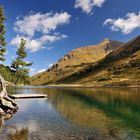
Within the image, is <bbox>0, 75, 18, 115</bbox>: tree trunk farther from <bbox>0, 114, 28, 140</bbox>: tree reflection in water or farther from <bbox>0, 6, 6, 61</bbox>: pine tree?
<bbox>0, 6, 6, 61</bbox>: pine tree

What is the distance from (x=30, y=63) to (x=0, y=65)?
63.5ft

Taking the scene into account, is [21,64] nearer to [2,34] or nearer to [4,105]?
[2,34]

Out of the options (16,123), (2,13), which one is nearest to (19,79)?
(2,13)

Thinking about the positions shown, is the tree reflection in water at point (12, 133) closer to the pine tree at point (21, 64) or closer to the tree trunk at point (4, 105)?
the tree trunk at point (4, 105)

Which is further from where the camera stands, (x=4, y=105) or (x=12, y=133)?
(x=4, y=105)

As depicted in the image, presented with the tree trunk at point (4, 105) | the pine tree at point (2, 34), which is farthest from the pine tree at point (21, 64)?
the tree trunk at point (4, 105)

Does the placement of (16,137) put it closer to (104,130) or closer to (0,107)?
(104,130)

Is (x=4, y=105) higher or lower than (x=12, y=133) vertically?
higher

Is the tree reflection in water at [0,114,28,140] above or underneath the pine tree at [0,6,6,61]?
underneath

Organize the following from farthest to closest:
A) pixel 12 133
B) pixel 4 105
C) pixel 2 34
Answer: pixel 2 34, pixel 4 105, pixel 12 133

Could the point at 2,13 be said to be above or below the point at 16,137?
above

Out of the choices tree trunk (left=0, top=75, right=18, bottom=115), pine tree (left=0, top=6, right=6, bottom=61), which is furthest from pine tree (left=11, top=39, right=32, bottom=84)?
tree trunk (left=0, top=75, right=18, bottom=115)

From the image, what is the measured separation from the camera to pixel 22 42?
144875 millimetres

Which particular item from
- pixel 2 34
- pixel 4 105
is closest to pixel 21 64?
pixel 2 34
